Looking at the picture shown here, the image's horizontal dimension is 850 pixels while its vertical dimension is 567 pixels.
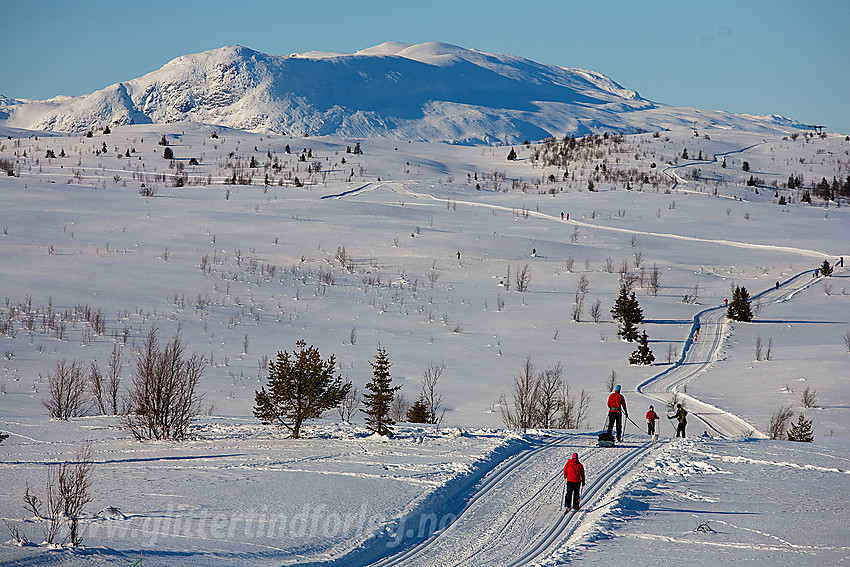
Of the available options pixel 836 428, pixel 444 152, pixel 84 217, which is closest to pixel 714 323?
pixel 836 428

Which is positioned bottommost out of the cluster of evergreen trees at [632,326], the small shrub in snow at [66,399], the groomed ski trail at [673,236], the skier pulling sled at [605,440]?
Result: the small shrub in snow at [66,399]

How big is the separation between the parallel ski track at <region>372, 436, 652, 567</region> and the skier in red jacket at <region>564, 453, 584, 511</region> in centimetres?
17

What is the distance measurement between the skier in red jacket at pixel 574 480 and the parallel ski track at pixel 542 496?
0.17 metres

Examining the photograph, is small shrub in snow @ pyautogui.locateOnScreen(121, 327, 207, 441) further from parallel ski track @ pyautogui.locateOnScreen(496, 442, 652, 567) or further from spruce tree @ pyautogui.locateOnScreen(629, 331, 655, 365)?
spruce tree @ pyautogui.locateOnScreen(629, 331, 655, 365)

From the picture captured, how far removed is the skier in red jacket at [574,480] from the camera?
35.6ft

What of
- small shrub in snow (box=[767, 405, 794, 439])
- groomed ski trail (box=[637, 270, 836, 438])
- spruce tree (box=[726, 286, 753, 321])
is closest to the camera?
small shrub in snow (box=[767, 405, 794, 439])

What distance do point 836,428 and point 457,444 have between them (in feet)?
44.8

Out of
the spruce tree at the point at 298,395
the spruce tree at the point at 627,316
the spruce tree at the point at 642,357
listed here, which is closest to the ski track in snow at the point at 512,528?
the spruce tree at the point at 298,395

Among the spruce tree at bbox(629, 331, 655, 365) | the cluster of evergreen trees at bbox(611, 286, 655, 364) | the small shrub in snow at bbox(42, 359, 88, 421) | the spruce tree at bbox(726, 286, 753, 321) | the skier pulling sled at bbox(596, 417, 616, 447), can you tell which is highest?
the spruce tree at bbox(726, 286, 753, 321)

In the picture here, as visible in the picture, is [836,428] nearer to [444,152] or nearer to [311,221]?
[311,221]

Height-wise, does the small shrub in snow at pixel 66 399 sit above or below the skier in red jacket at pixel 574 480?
below

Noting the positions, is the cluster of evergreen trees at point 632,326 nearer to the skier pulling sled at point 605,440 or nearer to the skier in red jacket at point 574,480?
the skier pulling sled at point 605,440

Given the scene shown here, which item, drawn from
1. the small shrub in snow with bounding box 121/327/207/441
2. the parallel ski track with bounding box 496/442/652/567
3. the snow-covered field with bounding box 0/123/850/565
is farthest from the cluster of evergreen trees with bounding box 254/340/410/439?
the parallel ski track with bounding box 496/442/652/567

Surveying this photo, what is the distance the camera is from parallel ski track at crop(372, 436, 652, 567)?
9.40 m
